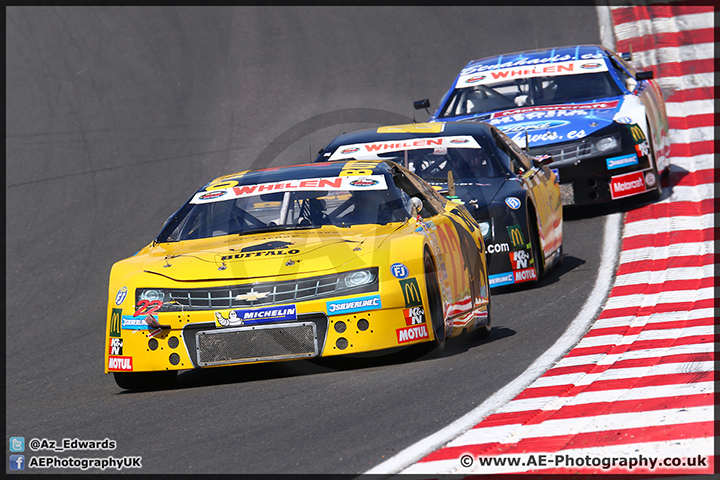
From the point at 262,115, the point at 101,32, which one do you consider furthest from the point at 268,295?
the point at 101,32

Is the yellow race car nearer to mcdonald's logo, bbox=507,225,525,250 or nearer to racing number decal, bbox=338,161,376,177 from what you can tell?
racing number decal, bbox=338,161,376,177

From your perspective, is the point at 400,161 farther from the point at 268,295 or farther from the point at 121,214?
the point at 121,214

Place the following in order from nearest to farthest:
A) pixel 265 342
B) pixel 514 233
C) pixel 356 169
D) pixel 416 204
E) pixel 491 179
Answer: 1. pixel 265 342
2. pixel 416 204
3. pixel 356 169
4. pixel 514 233
5. pixel 491 179

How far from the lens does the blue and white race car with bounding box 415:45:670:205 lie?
37.4 feet

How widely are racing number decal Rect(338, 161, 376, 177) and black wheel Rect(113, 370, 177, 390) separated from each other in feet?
5.96

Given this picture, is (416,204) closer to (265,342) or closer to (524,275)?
(265,342)

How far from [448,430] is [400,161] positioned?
5.02 m

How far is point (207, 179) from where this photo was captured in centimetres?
1461

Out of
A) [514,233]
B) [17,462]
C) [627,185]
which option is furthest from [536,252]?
[17,462]

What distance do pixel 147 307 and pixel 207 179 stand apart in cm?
856

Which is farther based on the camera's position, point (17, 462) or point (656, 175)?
point (656, 175)

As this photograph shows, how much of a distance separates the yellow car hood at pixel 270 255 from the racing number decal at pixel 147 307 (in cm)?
17

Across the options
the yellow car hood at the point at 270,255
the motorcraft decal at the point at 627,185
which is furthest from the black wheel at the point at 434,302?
the motorcraft decal at the point at 627,185

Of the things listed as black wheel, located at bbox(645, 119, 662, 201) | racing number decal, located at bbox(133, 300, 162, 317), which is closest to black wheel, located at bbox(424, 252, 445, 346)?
racing number decal, located at bbox(133, 300, 162, 317)
